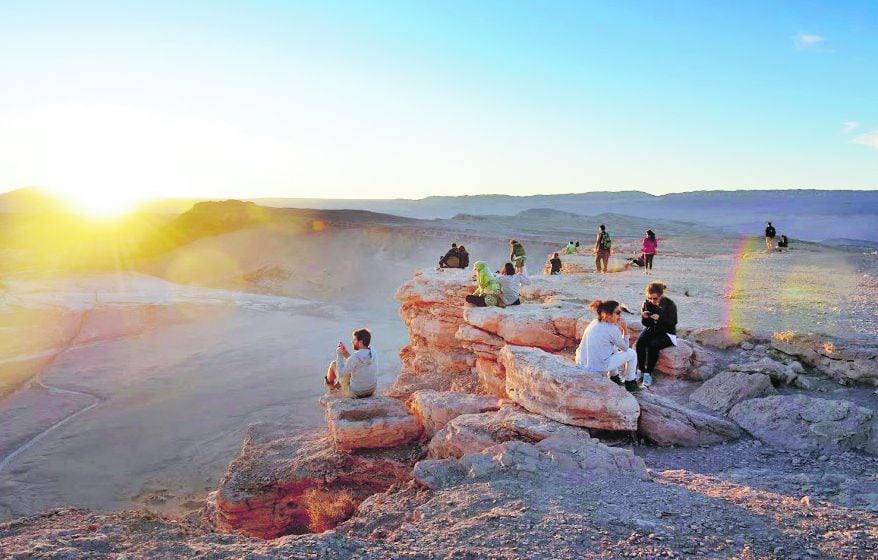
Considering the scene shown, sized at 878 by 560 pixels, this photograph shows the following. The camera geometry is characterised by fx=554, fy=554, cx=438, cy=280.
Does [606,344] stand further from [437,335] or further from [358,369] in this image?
[437,335]

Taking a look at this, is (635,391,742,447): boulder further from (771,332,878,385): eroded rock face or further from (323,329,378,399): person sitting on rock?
(323,329,378,399): person sitting on rock

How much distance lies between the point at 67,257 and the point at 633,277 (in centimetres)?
3549

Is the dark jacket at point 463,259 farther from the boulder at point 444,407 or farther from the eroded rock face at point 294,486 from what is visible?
the eroded rock face at point 294,486

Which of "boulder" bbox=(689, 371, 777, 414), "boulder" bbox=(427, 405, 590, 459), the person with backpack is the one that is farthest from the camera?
the person with backpack

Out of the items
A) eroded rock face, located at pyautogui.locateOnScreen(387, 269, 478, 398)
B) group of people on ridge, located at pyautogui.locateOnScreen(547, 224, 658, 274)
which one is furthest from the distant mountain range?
eroded rock face, located at pyautogui.locateOnScreen(387, 269, 478, 398)

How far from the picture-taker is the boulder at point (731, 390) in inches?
285

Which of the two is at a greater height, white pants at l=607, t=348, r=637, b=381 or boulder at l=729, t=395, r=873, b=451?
white pants at l=607, t=348, r=637, b=381

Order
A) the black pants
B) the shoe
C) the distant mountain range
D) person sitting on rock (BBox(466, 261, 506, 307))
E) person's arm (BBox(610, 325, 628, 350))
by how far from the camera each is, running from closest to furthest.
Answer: person's arm (BBox(610, 325, 628, 350)) < the shoe < the black pants < person sitting on rock (BBox(466, 261, 506, 307)) < the distant mountain range

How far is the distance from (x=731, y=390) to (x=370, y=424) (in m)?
4.89

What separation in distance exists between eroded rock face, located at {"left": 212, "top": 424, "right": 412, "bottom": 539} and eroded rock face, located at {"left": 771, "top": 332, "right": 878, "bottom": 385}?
5814mm

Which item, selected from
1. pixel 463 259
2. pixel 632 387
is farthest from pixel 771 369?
pixel 463 259

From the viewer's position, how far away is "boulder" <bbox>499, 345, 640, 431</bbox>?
645cm


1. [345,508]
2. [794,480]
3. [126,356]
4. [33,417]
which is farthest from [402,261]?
[794,480]

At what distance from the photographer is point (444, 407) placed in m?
7.84
